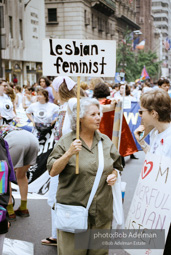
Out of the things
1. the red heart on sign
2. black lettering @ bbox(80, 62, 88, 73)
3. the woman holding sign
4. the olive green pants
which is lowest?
the olive green pants

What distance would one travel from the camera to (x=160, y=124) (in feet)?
11.4

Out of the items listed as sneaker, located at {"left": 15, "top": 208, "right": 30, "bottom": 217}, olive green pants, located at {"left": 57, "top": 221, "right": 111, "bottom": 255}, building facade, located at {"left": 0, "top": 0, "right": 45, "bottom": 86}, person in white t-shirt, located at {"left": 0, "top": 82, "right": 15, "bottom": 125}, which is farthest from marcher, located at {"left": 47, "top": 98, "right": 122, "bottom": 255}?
building facade, located at {"left": 0, "top": 0, "right": 45, "bottom": 86}

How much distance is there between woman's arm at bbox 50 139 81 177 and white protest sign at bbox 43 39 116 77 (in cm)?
77

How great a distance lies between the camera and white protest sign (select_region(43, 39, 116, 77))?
3775mm

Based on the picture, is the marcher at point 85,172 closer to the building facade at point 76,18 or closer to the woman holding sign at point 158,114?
the woman holding sign at point 158,114

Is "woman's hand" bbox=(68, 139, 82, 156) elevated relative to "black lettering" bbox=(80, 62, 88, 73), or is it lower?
lower

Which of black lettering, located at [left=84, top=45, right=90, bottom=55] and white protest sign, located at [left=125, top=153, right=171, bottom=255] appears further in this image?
black lettering, located at [left=84, top=45, right=90, bottom=55]

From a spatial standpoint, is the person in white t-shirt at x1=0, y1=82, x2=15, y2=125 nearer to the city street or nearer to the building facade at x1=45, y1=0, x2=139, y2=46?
the city street

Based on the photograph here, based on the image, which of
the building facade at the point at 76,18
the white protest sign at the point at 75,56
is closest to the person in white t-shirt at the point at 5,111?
the white protest sign at the point at 75,56

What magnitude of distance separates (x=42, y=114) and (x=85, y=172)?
5.22m

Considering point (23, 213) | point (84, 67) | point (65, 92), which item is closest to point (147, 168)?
point (84, 67)

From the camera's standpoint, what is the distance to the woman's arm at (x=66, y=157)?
10.9 feet

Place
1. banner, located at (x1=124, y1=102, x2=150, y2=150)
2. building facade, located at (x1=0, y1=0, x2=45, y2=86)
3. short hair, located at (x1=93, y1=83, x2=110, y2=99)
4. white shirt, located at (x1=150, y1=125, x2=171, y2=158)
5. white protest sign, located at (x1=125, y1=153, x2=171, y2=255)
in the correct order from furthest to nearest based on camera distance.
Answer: building facade, located at (x1=0, y1=0, x2=45, y2=86)
banner, located at (x1=124, y1=102, x2=150, y2=150)
short hair, located at (x1=93, y1=83, x2=110, y2=99)
white shirt, located at (x1=150, y1=125, x2=171, y2=158)
white protest sign, located at (x1=125, y1=153, x2=171, y2=255)

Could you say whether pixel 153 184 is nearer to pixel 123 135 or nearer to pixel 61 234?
pixel 61 234
